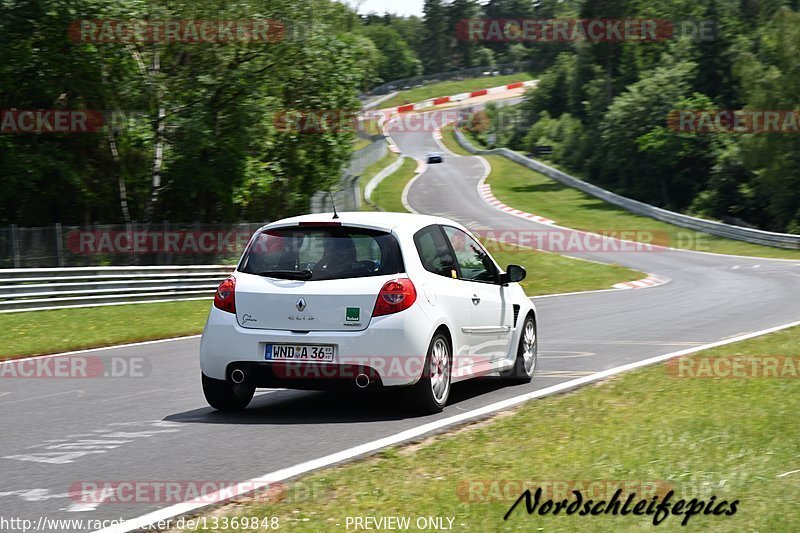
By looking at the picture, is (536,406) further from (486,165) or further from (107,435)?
(486,165)

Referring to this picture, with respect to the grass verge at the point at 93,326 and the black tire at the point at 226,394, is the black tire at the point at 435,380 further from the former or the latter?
the grass verge at the point at 93,326

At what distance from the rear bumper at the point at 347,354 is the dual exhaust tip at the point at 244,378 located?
32mm

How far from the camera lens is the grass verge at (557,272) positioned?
29016mm

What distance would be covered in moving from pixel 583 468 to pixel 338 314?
8.84 ft

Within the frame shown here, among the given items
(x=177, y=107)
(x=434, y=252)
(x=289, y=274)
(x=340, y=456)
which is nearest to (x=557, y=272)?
(x=177, y=107)

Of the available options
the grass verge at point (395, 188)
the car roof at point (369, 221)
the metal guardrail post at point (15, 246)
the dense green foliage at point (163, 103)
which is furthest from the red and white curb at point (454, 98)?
the car roof at point (369, 221)

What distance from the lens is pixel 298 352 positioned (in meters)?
8.24

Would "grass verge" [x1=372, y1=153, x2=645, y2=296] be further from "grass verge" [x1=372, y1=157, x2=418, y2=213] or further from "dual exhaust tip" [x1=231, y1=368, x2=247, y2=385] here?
"dual exhaust tip" [x1=231, y1=368, x2=247, y2=385]

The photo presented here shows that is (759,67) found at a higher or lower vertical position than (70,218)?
higher

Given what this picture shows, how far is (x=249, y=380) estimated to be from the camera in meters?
8.38

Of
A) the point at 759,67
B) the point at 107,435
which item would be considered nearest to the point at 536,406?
the point at 107,435

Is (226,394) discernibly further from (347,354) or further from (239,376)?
(347,354)

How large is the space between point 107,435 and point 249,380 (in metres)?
1.18

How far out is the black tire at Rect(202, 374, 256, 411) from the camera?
8.67 metres
